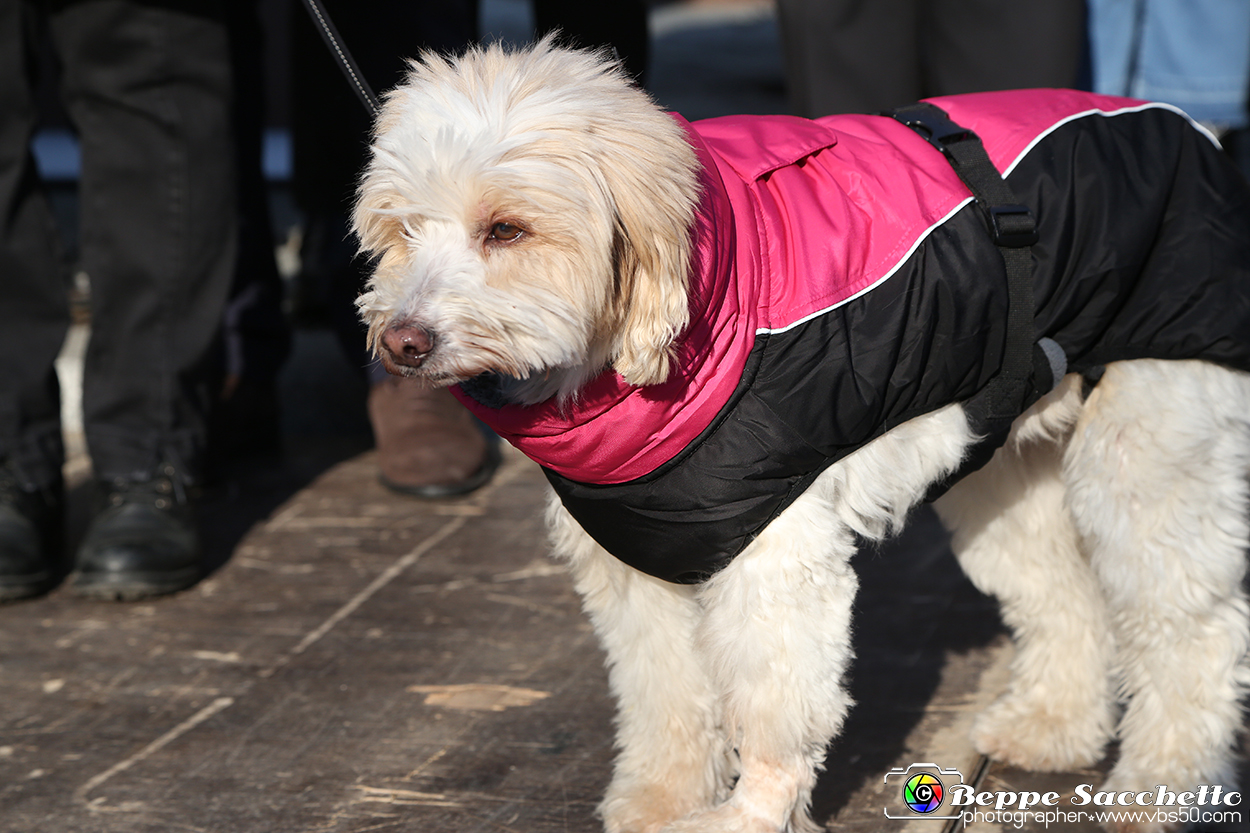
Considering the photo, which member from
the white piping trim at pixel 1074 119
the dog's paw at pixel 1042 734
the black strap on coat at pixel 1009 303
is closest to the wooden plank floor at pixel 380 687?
the dog's paw at pixel 1042 734

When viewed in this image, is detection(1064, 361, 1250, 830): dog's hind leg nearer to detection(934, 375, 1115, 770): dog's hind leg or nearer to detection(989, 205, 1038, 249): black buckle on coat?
detection(934, 375, 1115, 770): dog's hind leg

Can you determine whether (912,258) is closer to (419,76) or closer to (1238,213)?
(1238,213)

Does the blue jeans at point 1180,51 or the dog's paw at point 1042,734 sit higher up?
the blue jeans at point 1180,51

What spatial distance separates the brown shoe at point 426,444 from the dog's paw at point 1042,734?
2079 millimetres

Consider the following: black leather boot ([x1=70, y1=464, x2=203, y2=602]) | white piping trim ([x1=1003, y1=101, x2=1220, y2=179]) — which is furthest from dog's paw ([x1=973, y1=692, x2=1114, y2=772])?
black leather boot ([x1=70, y1=464, x2=203, y2=602])

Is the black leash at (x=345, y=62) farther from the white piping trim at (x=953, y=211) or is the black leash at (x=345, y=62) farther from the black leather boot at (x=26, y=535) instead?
the black leather boot at (x=26, y=535)

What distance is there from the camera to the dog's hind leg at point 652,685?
2.38 metres

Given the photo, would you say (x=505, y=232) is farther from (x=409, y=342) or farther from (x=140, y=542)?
(x=140, y=542)

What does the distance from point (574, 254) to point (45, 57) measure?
6199mm

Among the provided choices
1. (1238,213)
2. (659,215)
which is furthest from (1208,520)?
(659,215)

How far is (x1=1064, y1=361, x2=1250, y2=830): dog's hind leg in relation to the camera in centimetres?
233

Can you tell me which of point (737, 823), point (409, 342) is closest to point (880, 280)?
point (409, 342)

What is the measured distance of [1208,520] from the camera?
7.76 feet

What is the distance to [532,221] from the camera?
191cm
